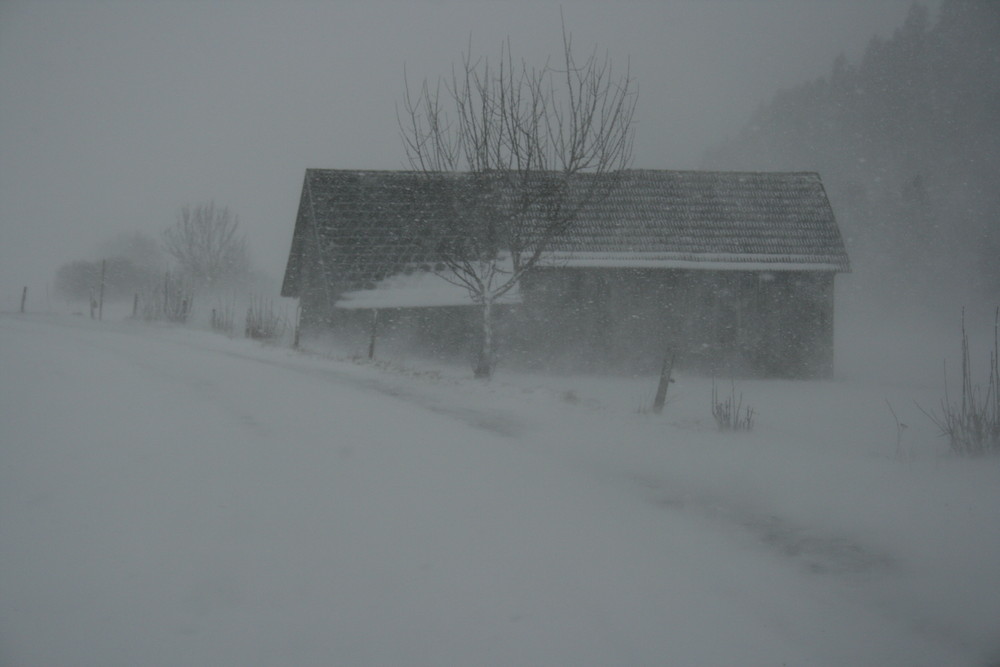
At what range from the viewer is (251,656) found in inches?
90.1

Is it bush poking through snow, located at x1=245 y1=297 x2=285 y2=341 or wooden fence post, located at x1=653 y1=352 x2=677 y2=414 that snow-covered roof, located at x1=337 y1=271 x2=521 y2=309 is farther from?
wooden fence post, located at x1=653 y1=352 x2=677 y2=414

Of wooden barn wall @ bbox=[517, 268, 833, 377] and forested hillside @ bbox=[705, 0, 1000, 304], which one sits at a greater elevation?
forested hillside @ bbox=[705, 0, 1000, 304]

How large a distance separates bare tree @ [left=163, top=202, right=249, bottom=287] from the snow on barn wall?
2802 cm

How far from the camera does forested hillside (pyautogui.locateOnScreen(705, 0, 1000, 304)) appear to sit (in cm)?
4188

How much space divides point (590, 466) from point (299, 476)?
2272 mm

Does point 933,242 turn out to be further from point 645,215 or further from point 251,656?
point 251,656

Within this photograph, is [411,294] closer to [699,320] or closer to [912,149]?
[699,320]

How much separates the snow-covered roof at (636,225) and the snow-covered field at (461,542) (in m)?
10.2

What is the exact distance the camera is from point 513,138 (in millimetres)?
12023

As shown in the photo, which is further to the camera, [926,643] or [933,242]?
[933,242]

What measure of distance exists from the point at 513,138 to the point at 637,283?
6575mm

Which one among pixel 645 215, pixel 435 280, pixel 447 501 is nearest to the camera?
pixel 447 501

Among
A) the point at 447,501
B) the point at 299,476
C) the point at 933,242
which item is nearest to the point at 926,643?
the point at 447,501

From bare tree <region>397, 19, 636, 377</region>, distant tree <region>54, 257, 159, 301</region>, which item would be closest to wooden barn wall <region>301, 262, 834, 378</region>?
bare tree <region>397, 19, 636, 377</region>
